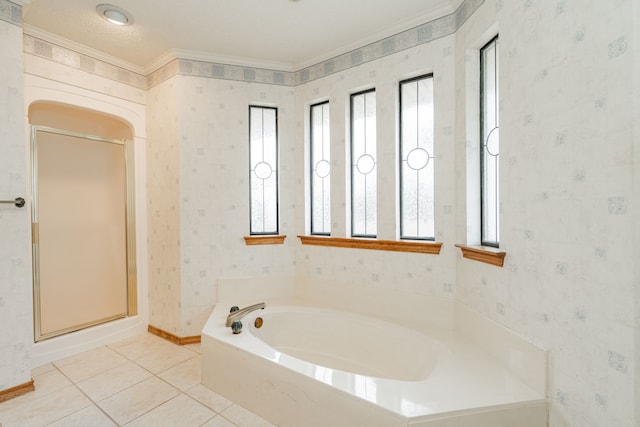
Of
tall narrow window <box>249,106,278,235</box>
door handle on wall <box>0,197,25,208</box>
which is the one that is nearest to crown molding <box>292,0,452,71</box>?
tall narrow window <box>249,106,278,235</box>

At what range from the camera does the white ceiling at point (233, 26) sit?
7.20 feet

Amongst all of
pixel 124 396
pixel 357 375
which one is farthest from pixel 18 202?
pixel 357 375

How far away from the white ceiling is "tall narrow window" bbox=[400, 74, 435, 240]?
0.53 m

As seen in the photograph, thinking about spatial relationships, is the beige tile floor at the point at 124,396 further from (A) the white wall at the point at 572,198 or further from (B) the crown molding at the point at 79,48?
(B) the crown molding at the point at 79,48

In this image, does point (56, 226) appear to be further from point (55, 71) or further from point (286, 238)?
point (286, 238)

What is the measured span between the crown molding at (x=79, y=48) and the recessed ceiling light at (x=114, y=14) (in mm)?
596

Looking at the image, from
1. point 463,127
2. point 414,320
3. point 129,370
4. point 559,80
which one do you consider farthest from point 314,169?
point 129,370

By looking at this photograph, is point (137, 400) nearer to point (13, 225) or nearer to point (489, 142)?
point (13, 225)

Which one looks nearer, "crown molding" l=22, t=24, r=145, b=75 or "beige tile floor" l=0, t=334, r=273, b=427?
"beige tile floor" l=0, t=334, r=273, b=427

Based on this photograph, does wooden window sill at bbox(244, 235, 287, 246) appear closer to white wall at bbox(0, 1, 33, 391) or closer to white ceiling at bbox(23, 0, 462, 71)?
white wall at bbox(0, 1, 33, 391)

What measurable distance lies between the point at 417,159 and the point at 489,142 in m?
0.56

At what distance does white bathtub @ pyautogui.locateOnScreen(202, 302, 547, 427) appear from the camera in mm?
1361

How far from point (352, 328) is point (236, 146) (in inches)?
80.0

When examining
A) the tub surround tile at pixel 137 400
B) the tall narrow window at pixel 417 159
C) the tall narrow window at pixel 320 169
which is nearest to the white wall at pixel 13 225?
the tub surround tile at pixel 137 400
